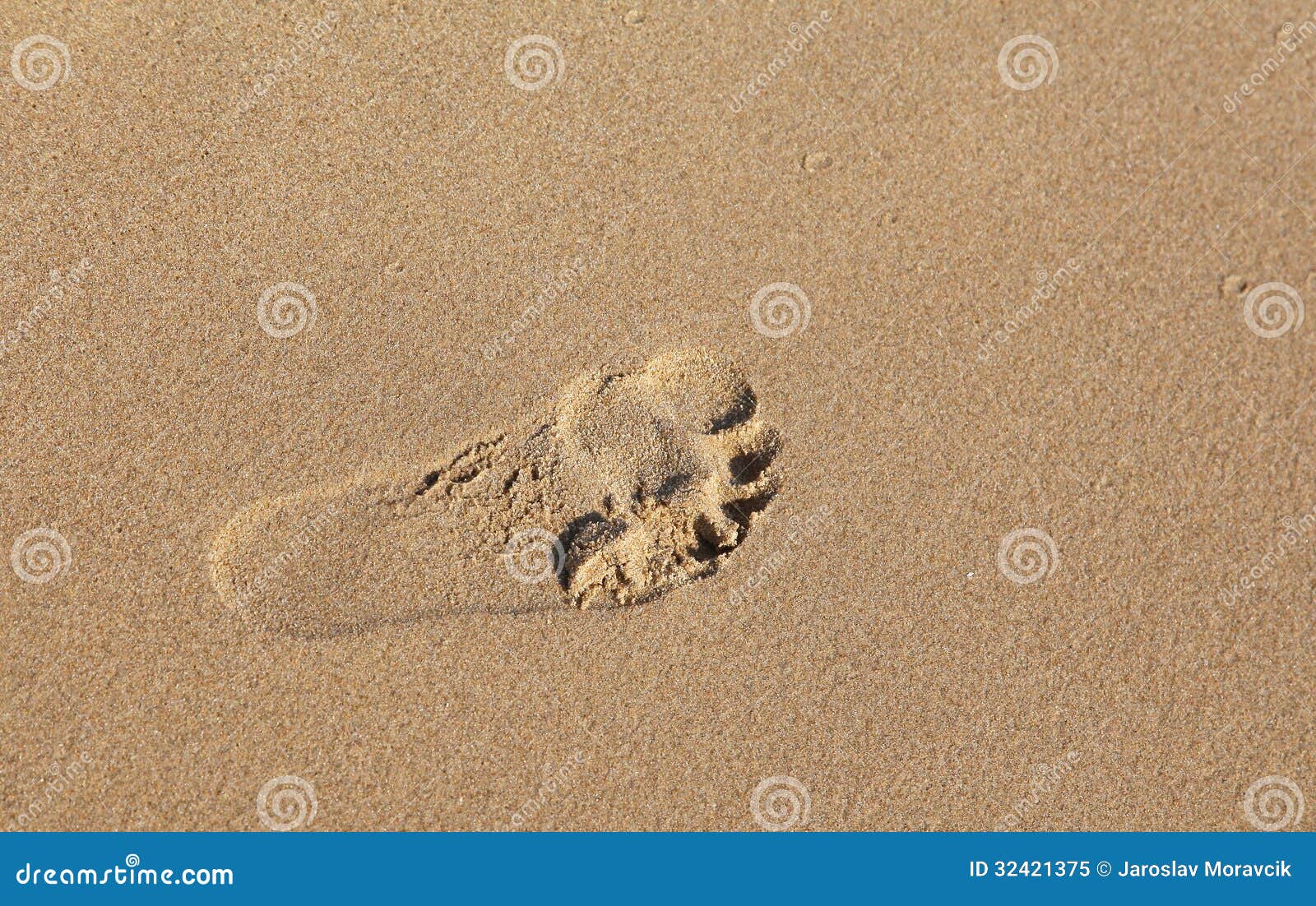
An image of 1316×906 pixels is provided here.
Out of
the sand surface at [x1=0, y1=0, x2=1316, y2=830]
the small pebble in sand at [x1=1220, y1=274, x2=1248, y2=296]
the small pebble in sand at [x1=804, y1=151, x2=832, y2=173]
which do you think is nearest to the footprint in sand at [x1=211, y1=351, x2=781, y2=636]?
the sand surface at [x1=0, y1=0, x2=1316, y2=830]

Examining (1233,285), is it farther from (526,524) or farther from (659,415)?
(526,524)

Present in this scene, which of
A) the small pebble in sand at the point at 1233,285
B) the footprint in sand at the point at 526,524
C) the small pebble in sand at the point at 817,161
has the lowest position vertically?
the footprint in sand at the point at 526,524

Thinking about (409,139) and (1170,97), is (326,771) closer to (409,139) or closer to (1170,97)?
(409,139)

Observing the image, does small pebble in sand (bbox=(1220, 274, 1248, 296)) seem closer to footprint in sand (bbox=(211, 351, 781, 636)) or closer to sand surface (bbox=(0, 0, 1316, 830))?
sand surface (bbox=(0, 0, 1316, 830))

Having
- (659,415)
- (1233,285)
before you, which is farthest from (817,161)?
(1233,285)

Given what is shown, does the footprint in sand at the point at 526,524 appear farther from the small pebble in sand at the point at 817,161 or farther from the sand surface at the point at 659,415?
the small pebble in sand at the point at 817,161

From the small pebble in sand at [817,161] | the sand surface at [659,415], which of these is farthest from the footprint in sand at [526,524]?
the small pebble in sand at [817,161]
